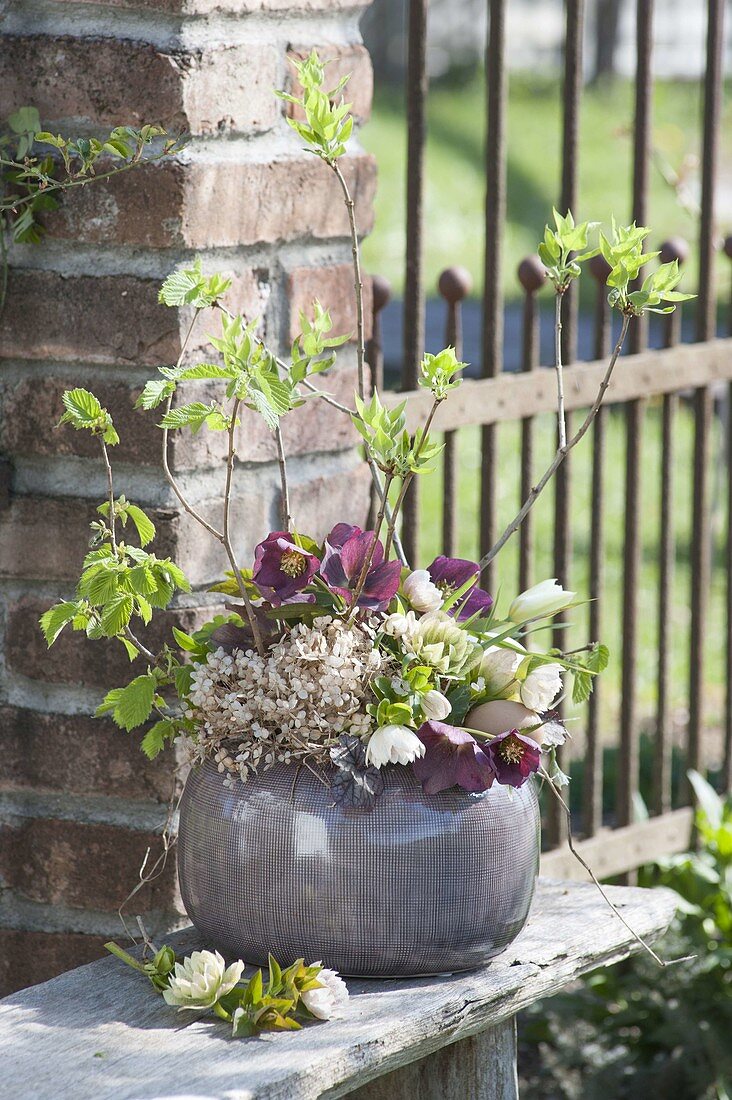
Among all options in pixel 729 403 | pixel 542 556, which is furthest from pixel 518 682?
pixel 542 556

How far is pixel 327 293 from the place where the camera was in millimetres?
1479

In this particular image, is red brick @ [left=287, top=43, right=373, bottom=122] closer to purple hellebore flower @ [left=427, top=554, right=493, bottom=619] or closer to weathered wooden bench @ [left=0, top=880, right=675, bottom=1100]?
purple hellebore flower @ [left=427, top=554, right=493, bottom=619]

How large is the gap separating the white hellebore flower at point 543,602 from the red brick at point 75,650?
31cm

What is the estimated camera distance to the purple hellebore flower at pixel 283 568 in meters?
1.17

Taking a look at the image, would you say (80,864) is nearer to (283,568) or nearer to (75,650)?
(75,650)

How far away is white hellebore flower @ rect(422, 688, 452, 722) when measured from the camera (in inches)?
45.3

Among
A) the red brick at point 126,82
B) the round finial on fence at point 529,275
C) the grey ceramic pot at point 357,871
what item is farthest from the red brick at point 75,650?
the round finial on fence at point 529,275

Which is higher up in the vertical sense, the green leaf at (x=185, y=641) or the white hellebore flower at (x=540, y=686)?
the green leaf at (x=185, y=641)

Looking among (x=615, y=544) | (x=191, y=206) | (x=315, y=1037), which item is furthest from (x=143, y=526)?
(x=615, y=544)

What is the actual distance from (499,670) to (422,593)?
9cm

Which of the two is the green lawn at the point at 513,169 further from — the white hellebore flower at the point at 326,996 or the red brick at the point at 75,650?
the white hellebore flower at the point at 326,996

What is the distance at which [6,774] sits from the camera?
4.72 ft

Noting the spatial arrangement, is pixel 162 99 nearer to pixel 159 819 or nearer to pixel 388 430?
pixel 388 430

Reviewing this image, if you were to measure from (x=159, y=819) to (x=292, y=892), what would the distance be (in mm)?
298
